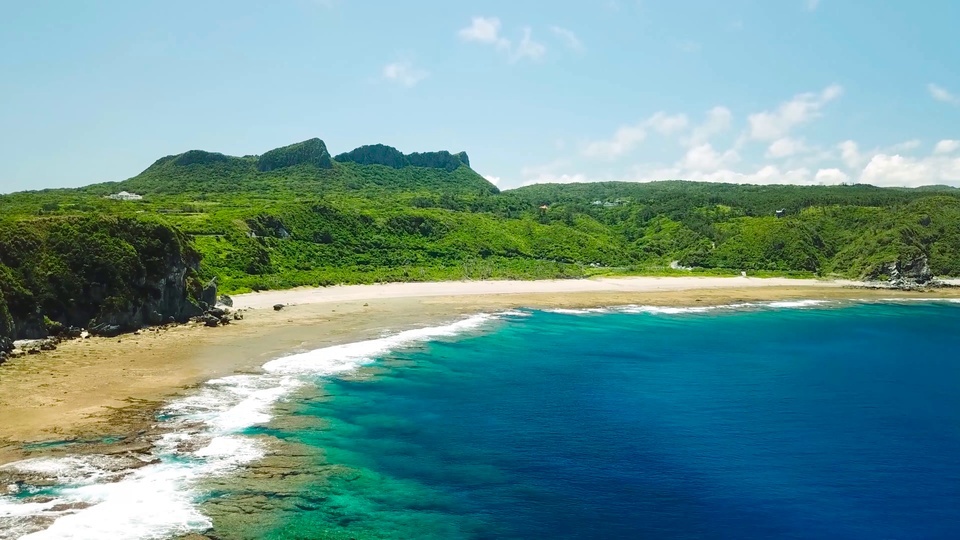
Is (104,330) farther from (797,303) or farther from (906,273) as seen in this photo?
(906,273)

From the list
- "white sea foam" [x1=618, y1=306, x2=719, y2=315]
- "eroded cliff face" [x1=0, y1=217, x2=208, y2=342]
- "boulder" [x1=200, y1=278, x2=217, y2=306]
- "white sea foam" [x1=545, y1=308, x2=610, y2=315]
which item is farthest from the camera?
"white sea foam" [x1=618, y1=306, x2=719, y2=315]

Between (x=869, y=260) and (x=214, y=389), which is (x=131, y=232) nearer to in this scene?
(x=214, y=389)

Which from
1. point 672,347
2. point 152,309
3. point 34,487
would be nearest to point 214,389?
point 34,487

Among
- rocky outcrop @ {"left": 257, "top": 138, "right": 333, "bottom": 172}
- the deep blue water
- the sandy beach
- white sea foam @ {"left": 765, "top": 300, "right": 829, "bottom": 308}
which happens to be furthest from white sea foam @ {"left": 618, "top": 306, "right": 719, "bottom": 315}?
rocky outcrop @ {"left": 257, "top": 138, "right": 333, "bottom": 172}

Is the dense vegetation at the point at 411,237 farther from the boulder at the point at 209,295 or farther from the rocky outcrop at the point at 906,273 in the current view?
the boulder at the point at 209,295

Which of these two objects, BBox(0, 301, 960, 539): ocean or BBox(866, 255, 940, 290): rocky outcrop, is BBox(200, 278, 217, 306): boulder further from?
BBox(866, 255, 940, 290): rocky outcrop

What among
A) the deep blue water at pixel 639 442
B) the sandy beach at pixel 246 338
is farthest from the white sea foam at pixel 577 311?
the deep blue water at pixel 639 442
